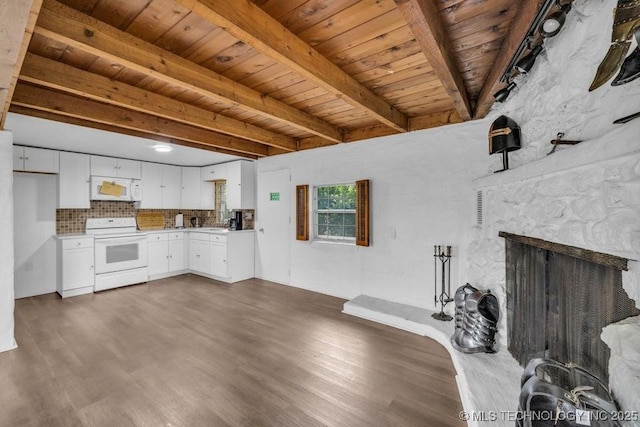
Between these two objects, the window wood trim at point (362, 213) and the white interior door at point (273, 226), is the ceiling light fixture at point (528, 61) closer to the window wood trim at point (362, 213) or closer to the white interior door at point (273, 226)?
the window wood trim at point (362, 213)

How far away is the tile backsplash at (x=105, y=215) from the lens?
4582 mm

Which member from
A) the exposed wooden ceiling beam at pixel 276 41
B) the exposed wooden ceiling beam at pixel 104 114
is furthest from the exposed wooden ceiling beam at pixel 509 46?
the exposed wooden ceiling beam at pixel 104 114

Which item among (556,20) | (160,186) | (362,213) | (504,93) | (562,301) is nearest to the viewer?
(556,20)

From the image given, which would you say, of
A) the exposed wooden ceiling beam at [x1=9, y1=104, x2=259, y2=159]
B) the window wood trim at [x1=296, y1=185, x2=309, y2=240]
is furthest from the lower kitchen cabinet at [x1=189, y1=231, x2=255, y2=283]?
the exposed wooden ceiling beam at [x1=9, y1=104, x2=259, y2=159]

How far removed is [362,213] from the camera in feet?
12.5

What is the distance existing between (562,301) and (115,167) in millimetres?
6169

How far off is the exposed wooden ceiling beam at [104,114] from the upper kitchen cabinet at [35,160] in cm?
218

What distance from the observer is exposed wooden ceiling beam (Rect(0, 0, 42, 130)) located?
1.10 metres

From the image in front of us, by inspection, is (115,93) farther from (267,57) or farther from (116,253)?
(116,253)

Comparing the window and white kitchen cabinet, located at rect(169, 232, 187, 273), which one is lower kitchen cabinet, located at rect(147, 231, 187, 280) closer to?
white kitchen cabinet, located at rect(169, 232, 187, 273)

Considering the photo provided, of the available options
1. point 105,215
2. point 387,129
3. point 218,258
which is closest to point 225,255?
point 218,258

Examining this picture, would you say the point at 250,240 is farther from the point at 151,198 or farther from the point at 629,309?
the point at 629,309

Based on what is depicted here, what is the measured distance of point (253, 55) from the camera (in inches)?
78.6

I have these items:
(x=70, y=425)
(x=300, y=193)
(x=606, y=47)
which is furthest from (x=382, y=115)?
(x=70, y=425)
